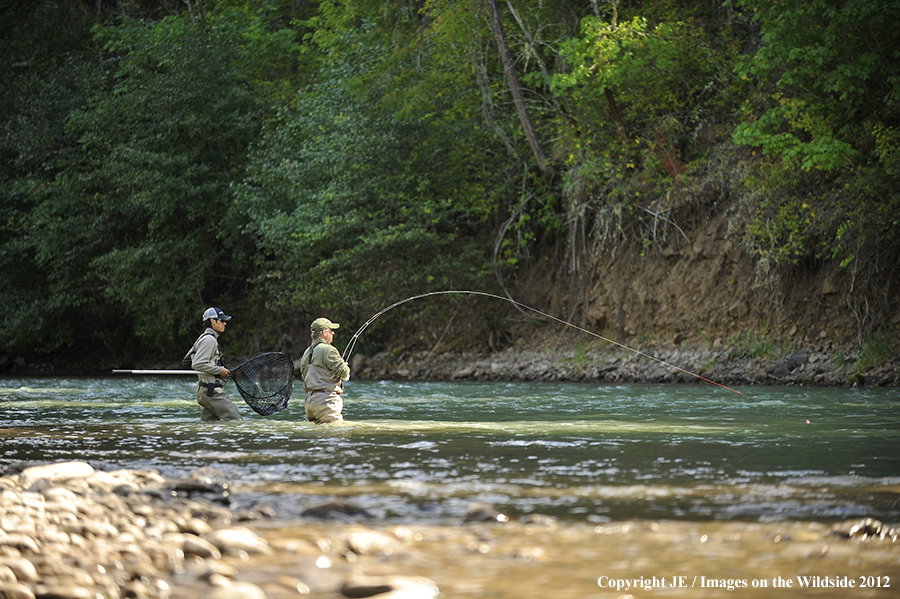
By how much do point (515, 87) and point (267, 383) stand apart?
43.5 feet

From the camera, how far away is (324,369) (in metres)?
11.1

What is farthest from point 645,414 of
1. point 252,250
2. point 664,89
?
point 252,250

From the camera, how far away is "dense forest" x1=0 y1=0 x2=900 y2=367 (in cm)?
1723

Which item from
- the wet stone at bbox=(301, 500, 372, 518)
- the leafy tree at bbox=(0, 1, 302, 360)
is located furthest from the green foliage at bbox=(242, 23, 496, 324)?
the wet stone at bbox=(301, 500, 372, 518)

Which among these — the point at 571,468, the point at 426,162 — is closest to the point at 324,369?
the point at 571,468

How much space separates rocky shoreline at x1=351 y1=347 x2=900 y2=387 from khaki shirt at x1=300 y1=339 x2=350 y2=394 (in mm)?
7232

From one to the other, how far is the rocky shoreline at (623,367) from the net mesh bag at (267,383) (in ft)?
23.9

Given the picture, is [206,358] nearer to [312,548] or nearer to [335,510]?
[335,510]

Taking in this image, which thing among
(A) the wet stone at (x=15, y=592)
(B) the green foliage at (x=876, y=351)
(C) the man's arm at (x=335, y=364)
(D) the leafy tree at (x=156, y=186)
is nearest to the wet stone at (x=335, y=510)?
(A) the wet stone at (x=15, y=592)

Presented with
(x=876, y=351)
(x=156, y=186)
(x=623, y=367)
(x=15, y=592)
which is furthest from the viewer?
(x=156, y=186)

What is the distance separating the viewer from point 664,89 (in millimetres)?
21344

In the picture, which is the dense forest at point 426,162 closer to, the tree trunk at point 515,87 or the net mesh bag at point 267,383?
the tree trunk at point 515,87

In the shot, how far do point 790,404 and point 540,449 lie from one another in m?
5.99

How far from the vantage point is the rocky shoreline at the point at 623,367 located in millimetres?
17250
